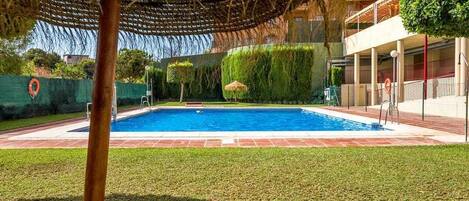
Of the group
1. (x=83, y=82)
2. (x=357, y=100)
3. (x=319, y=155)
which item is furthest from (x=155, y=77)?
(x=319, y=155)

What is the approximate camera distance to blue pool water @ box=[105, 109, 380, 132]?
46.9 ft

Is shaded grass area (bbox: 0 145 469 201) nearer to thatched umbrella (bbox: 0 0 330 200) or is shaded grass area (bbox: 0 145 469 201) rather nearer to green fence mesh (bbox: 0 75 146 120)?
thatched umbrella (bbox: 0 0 330 200)

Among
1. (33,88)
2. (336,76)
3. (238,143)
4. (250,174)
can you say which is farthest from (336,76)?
(250,174)

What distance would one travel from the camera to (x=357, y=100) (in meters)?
23.5

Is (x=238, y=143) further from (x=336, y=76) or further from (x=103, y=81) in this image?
(x=336, y=76)

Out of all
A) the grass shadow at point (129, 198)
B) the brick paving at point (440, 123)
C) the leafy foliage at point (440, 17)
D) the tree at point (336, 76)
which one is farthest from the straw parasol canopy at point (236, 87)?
the grass shadow at point (129, 198)

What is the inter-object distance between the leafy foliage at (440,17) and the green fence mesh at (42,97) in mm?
12224

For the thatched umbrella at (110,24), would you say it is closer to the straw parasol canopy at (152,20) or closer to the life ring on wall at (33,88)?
the straw parasol canopy at (152,20)

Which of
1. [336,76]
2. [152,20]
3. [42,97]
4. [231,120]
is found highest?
[336,76]

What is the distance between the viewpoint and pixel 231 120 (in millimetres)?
17312

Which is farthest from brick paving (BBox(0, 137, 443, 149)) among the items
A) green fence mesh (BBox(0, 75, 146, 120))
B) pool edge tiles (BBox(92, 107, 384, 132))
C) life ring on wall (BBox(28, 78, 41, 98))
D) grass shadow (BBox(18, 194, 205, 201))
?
life ring on wall (BBox(28, 78, 41, 98))

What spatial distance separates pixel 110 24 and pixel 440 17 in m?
7.59

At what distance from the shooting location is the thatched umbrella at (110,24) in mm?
1858

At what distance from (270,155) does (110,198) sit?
118 inches
